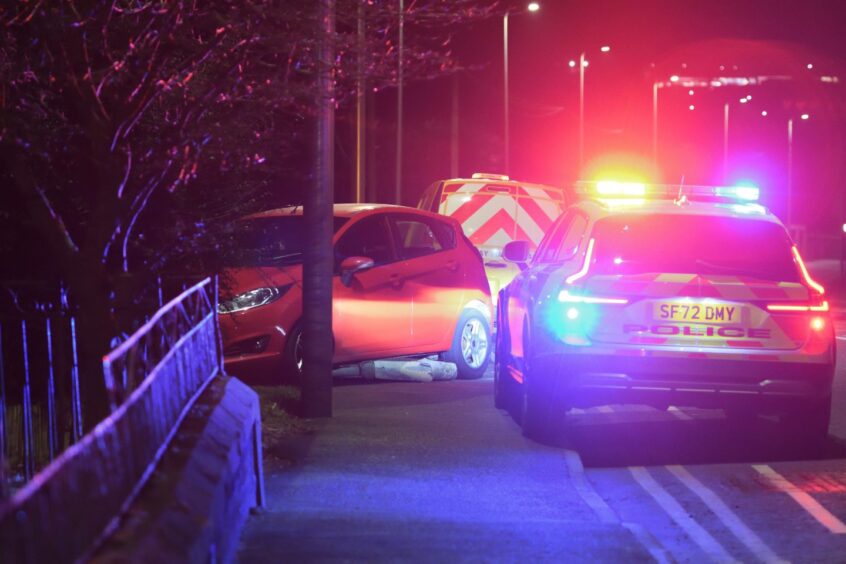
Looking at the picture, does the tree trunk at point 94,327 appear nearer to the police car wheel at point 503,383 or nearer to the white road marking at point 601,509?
the white road marking at point 601,509

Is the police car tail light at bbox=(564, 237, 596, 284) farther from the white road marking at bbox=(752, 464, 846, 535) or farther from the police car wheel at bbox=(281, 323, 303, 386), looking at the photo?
the police car wheel at bbox=(281, 323, 303, 386)

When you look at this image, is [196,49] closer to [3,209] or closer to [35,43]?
[35,43]

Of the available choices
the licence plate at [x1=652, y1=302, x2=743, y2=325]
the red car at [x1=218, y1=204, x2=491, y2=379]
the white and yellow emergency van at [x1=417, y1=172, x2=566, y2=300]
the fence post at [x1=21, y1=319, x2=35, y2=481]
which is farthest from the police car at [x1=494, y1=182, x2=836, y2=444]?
the white and yellow emergency van at [x1=417, y1=172, x2=566, y2=300]

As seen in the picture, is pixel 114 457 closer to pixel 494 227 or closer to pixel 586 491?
pixel 586 491

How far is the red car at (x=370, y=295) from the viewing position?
12.0 m

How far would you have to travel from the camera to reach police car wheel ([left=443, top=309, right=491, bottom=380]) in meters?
14.1

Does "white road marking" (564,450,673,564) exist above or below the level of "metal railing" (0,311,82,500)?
below

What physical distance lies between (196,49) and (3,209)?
1.77 meters

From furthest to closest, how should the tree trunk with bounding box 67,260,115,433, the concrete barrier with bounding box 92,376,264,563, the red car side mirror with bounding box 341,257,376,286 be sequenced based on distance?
the red car side mirror with bounding box 341,257,376,286 < the tree trunk with bounding box 67,260,115,433 < the concrete barrier with bounding box 92,376,264,563

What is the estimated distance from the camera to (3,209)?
893 cm

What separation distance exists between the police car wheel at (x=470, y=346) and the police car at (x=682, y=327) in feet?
14.1

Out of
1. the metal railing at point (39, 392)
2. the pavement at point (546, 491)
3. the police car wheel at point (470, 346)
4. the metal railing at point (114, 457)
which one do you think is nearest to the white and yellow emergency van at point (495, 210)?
the police car wheel at point (470, 346)

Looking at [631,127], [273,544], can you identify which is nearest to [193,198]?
[273,544]

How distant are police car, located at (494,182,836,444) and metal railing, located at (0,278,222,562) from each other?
3.30 m
